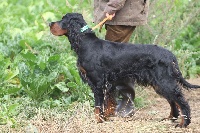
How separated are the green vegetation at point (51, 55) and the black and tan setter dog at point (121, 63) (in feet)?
3.10

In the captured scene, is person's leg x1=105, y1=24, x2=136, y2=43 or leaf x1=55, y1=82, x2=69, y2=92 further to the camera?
leaf x1=55, y1=82, x2=69, y2=92

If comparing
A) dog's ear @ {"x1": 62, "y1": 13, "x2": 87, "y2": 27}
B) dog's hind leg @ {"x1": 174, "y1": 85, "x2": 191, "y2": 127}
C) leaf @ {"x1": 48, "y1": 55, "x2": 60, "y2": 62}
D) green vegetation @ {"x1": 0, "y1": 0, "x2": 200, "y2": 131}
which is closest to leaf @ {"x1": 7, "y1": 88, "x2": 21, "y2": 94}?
green vegetation @ {"x1": 0, "y1": 0, "x2": 200, "y2": 131}

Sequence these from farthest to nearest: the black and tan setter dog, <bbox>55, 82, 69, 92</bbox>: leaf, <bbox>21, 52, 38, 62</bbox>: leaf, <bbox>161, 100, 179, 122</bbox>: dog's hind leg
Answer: <bbox>21, 52, 38, 62</bbox>: leaf, <bbox>55, 82, 69, 92</bbox>: leaf, <bbox>161, 100, 179, 122</bbox>: dog's hind leg, the black and tan setter dog

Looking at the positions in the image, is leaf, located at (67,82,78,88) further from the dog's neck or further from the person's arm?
the person's arm

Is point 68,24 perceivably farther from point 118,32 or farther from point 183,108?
point 183,108

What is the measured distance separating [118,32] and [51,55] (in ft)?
6.42

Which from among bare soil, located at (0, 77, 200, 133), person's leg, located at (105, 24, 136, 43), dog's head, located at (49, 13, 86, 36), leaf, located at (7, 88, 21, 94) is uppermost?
dog's head, located at (49, 13, 86, 36)

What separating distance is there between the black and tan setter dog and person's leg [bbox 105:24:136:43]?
477mm

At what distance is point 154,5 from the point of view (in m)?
8.20

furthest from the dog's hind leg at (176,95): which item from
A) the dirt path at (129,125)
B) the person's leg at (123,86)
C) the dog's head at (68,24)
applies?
the dog's head at (68,24)

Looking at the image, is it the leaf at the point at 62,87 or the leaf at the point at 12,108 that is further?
the leaf at the point at 62,87

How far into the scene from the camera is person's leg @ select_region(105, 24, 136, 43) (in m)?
6.24

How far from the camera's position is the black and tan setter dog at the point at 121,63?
5715 mm

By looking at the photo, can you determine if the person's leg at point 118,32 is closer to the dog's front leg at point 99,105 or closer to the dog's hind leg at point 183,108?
the dog's front leg at point 99,105
